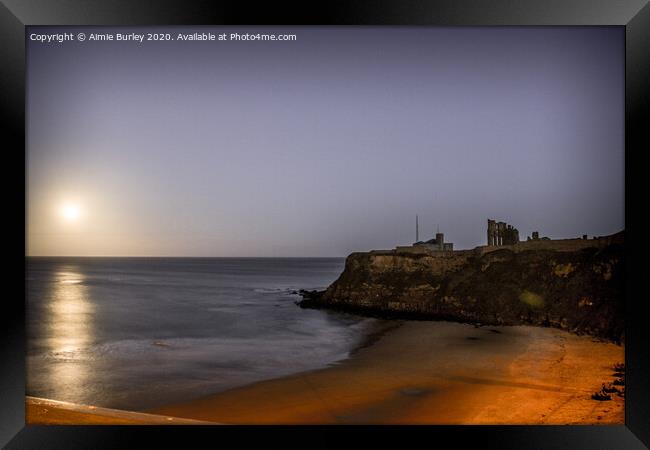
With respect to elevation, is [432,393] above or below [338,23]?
below

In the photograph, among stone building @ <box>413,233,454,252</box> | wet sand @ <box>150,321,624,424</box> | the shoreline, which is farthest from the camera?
stone building @ <box>413,233,454,252</box>

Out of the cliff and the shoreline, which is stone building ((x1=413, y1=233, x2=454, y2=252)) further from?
the shoreline

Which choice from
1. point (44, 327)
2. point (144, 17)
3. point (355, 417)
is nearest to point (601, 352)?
point (355, 417)

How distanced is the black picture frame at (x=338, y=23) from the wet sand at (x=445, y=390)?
62cm

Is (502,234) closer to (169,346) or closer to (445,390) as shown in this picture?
(445,390)

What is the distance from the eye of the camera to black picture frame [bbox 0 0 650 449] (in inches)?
140

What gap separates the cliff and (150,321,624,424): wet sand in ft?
3.82

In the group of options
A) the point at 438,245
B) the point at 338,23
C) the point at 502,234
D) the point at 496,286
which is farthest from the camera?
the point at 438,245

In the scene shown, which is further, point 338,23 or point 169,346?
point 169,346

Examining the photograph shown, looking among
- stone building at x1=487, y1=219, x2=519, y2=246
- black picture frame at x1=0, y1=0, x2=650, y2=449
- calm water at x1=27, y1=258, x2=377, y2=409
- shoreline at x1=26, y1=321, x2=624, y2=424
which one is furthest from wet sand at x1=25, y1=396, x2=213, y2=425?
stone building at x1=487, y1=219, x2=519, y2=246

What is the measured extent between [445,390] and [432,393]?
207mm

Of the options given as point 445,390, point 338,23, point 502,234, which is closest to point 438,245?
point 502,234

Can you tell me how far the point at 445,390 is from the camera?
533 centimetres

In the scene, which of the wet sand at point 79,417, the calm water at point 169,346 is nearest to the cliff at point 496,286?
the calm water at point 169,346
